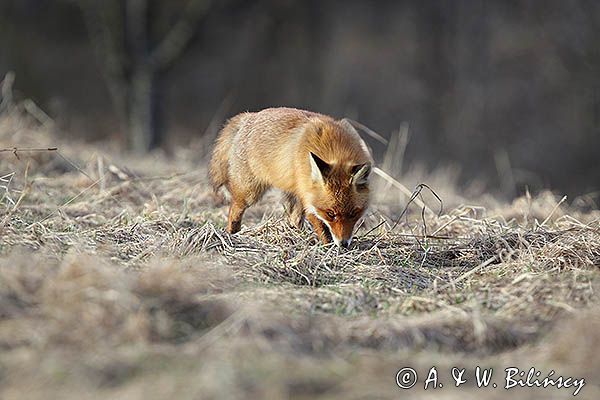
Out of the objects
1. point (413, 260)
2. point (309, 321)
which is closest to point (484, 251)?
point (413, 260)

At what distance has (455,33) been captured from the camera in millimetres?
22812

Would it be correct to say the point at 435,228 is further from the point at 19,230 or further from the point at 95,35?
the point at 95,35

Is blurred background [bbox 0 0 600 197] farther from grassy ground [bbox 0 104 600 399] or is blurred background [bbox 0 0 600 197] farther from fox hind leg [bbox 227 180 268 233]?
grassy ground [bbox 0 104 600 399]

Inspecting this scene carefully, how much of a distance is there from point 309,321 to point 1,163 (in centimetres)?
571

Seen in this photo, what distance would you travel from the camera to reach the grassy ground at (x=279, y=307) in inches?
134

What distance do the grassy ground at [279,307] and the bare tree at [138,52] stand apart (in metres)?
12.5

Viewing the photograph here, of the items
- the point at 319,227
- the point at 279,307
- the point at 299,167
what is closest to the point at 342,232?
the point at 319,227

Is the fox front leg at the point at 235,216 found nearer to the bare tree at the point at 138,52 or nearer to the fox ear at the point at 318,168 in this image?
the fox ear at the point at 318,168

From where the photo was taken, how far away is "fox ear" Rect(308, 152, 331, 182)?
5.83 meters

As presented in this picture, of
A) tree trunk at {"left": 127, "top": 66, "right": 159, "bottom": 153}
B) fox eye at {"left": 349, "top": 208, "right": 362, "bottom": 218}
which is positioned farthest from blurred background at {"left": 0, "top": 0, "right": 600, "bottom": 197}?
fox eye at {"left": 349, "top": 208, "right": 362, "bottom": 218}

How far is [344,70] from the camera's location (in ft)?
A: 76.0

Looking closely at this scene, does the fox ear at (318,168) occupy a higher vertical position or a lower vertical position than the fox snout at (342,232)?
higher

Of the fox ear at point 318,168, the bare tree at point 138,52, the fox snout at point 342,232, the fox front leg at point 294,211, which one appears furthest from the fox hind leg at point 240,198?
the bare tree at point 138,52

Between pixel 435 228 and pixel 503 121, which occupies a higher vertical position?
pixel 435 228
